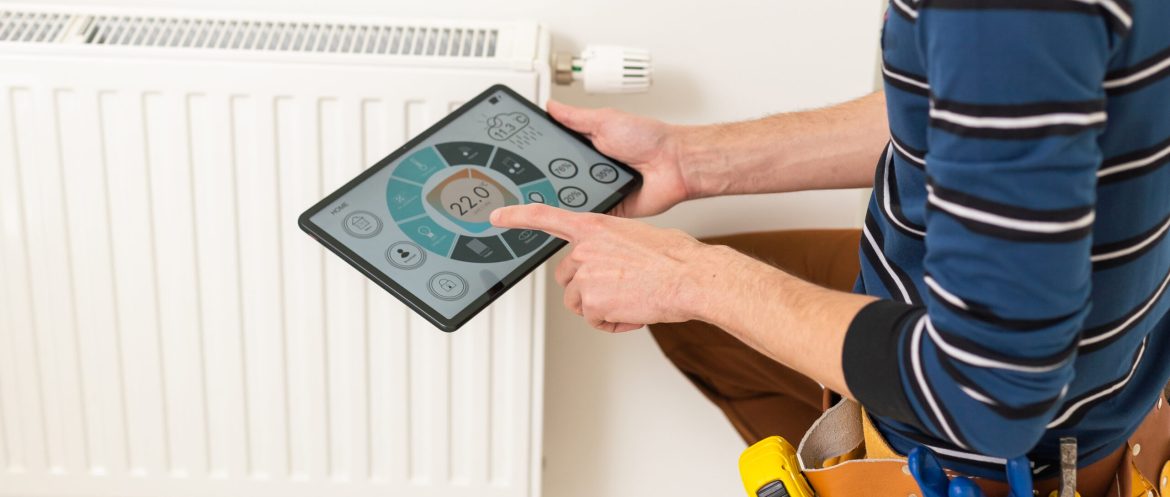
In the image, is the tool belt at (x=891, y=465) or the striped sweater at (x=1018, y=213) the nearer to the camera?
the striped sweater at (x=1018, y=213)

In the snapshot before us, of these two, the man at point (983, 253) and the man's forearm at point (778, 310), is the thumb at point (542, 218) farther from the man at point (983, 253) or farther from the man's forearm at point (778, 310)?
the man's forearm at point (778, 310)

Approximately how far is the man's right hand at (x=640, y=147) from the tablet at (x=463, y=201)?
0.04 ft

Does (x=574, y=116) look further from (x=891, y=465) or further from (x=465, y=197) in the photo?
(x=891, y=465)

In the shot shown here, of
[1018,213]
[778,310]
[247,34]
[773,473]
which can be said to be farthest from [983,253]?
[247,34]

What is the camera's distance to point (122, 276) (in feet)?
3.18

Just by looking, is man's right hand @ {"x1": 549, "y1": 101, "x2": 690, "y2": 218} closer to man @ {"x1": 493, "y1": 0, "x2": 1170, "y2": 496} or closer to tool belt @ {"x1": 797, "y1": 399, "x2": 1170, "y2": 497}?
man @ {"x1": 493, "y1": 0, "x2": 1170, "y2": 496}

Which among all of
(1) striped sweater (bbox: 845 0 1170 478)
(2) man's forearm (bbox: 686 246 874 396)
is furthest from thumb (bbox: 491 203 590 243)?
(1) striped sweater (bbox: 845 0 1170 478)

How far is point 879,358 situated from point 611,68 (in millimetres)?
414

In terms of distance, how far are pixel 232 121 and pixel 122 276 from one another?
185 mm

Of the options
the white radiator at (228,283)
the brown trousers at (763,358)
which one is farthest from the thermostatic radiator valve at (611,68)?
the brown trousers at (763,358)

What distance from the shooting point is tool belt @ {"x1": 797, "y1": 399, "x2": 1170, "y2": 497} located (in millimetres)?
714

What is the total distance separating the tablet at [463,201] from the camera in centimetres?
79

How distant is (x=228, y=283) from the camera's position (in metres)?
0.97

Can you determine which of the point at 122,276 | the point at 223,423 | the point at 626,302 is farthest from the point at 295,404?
the point at 626,302
